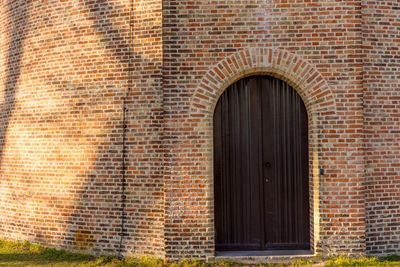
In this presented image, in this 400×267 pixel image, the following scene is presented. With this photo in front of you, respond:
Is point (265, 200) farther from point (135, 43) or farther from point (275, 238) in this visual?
point (135, 43)

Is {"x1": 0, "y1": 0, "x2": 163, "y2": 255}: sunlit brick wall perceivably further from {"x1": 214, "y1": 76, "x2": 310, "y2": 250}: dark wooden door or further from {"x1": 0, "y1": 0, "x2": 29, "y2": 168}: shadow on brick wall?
{"x1": 214, "y1": 76, "x2": 310, "y2": 250}: dark wooden door

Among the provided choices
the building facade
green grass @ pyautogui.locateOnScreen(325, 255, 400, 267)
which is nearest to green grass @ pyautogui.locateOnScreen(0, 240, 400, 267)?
green grass @ pyautogui.locateOnScreen(325, 255, 400, 267)

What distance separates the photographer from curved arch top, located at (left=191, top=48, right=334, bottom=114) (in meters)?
5.28

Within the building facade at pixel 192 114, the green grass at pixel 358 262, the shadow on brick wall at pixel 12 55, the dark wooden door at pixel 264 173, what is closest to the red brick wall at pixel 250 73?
the building facade at pixel 192 114

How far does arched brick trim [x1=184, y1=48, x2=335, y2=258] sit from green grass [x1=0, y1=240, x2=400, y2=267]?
0.42 metres

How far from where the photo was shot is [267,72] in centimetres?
538

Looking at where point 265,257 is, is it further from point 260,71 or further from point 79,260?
point 79,260

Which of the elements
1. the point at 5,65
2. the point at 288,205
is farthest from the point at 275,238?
the point at 5,65

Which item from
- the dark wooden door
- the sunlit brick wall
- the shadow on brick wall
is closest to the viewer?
the dark wooden door

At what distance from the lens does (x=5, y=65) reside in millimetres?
7391

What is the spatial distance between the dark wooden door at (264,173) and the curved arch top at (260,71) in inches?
11.4

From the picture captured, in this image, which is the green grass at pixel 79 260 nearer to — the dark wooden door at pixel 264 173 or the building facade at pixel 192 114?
the building facade at pixel 192 114

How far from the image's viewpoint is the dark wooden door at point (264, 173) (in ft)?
18.1

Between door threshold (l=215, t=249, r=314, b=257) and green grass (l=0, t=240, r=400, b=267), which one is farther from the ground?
door threshold (l=215, t=249, r=314, b=257)
